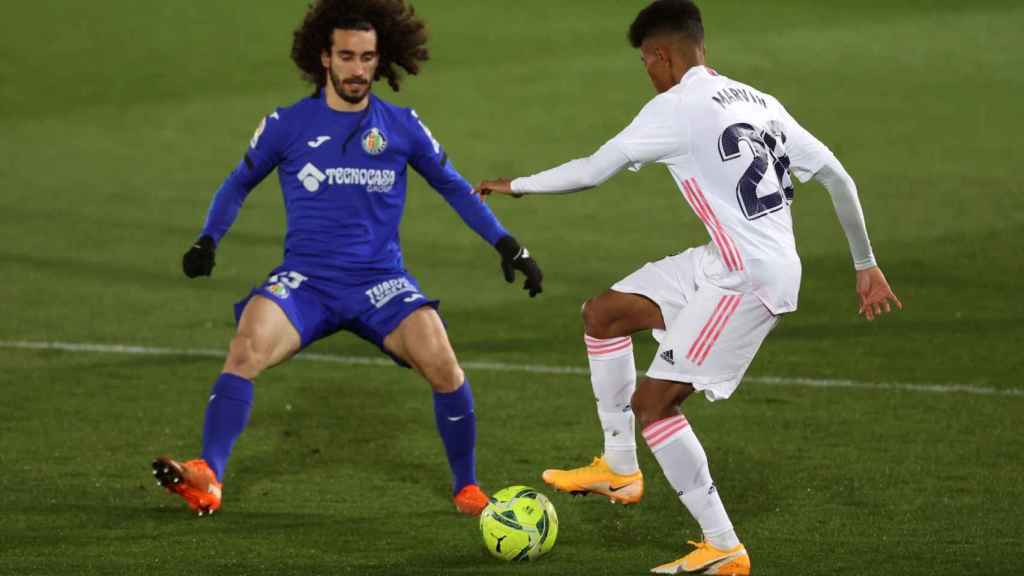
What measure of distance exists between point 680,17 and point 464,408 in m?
1.93

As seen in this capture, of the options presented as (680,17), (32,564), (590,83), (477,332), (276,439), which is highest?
(680,17)

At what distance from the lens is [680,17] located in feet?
22.2

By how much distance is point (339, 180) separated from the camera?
757 cm

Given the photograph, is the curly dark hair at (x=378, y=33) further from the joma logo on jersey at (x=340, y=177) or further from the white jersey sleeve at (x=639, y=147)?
the white jersey sleeve at (x=639, y=147)

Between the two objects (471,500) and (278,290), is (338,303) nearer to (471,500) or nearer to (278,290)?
(278,290)

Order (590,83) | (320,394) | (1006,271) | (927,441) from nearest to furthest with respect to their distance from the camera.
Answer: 1. (927,441)
2. (320,394)
3. (1006,271)
4. (590,83)

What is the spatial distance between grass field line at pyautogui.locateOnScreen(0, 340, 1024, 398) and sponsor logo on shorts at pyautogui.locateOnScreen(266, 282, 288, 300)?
130 inches

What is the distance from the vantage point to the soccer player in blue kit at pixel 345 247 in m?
7.43

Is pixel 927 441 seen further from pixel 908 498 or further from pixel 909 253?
pixel 909 253

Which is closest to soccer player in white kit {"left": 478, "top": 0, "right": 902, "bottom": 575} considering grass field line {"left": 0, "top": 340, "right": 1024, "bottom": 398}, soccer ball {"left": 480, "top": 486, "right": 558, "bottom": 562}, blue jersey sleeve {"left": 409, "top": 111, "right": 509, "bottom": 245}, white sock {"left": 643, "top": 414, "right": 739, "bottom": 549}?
white sock {"left": 643, "top": 414, "right": 739, "bottom": 549}

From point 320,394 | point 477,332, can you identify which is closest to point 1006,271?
point 477,332

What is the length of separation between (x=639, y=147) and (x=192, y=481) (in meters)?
2.21

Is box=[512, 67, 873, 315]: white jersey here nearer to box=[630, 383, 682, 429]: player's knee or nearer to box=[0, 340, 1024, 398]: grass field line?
box=[630, 383, 682, 429]: player's knee

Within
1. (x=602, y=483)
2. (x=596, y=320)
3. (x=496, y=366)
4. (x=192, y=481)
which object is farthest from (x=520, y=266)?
(x=496, y=366)
